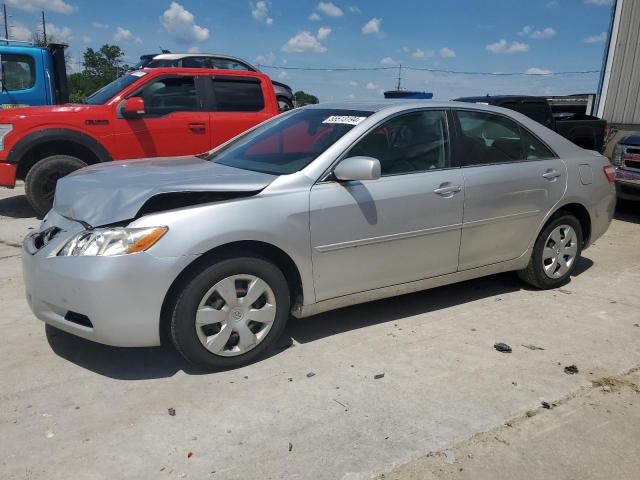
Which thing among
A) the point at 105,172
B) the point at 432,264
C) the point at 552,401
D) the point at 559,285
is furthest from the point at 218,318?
the point at 559,285

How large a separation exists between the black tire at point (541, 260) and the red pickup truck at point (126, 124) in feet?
15.3

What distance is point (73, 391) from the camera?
3115 millimetres

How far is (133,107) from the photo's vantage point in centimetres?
708

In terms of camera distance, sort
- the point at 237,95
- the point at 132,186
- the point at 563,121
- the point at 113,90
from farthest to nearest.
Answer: the point at 563,121
the point at 237,95
the point at 113,90
the point at 132,186

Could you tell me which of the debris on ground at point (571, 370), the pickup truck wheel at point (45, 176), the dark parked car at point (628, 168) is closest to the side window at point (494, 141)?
the debris on ground at point (571, 370)

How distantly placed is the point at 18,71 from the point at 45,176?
12.3ft

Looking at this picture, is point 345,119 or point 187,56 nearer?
point 345,119

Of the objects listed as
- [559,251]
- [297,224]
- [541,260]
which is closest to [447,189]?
[297,224]

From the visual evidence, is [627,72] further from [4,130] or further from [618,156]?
[4,130]

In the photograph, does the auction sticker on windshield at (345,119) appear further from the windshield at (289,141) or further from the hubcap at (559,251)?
the hubcap at (559,251)

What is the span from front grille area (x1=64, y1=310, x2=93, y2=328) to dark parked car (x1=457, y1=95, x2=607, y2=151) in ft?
24.7

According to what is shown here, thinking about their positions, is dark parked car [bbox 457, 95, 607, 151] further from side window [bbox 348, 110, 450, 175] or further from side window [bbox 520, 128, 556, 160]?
side window [bbox 348, 110, 450, 175]

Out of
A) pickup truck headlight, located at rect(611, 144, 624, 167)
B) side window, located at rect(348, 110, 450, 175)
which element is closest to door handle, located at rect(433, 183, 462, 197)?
side window, located at rect(348, 110, 450, 175)

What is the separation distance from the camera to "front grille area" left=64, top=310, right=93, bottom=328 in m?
3.08
